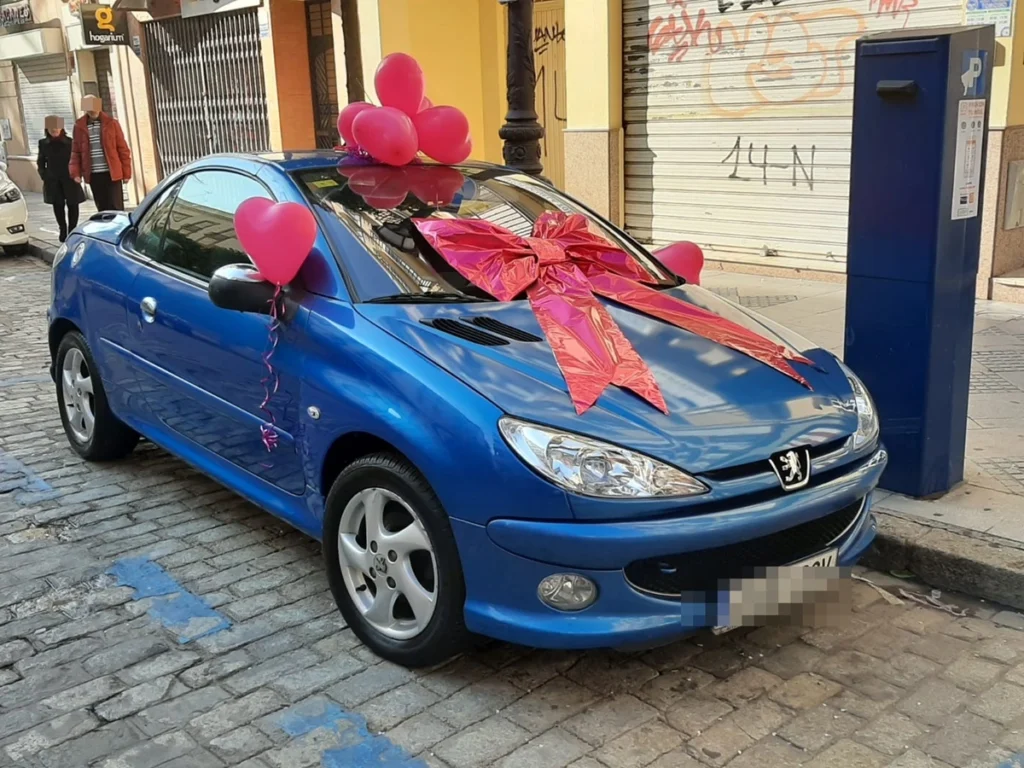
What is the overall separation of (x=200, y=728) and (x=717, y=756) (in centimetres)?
154

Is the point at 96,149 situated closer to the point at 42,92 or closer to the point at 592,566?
the point at 592,566

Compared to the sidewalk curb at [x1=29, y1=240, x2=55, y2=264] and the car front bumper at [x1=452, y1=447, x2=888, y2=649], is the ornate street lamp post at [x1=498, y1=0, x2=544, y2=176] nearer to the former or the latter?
the car front bumper at [x1=452, y1=447, x2=888, y2=649]

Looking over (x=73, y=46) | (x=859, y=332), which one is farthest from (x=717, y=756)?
(x=73, y=46)

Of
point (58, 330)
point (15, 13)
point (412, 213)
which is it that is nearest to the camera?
point (412, 213)

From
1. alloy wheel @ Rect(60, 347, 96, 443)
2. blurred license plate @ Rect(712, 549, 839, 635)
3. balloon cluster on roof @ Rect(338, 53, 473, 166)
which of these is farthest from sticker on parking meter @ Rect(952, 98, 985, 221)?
alloy wheel @ Rect(60, 347, 96, 443)

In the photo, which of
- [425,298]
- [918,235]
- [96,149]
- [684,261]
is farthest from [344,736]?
[96,149]

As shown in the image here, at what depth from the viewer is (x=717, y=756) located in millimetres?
2965

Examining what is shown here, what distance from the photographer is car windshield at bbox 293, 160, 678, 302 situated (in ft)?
12.3

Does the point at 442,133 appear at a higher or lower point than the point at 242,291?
higher

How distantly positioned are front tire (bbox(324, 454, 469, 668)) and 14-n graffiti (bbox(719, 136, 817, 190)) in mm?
7157

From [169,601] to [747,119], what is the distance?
7.68 meters

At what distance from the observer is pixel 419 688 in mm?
3338

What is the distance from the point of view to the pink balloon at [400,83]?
15.8ft

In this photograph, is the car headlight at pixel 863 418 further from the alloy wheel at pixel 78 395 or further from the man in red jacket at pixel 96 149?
the man in red jacket at pixel 96 149
